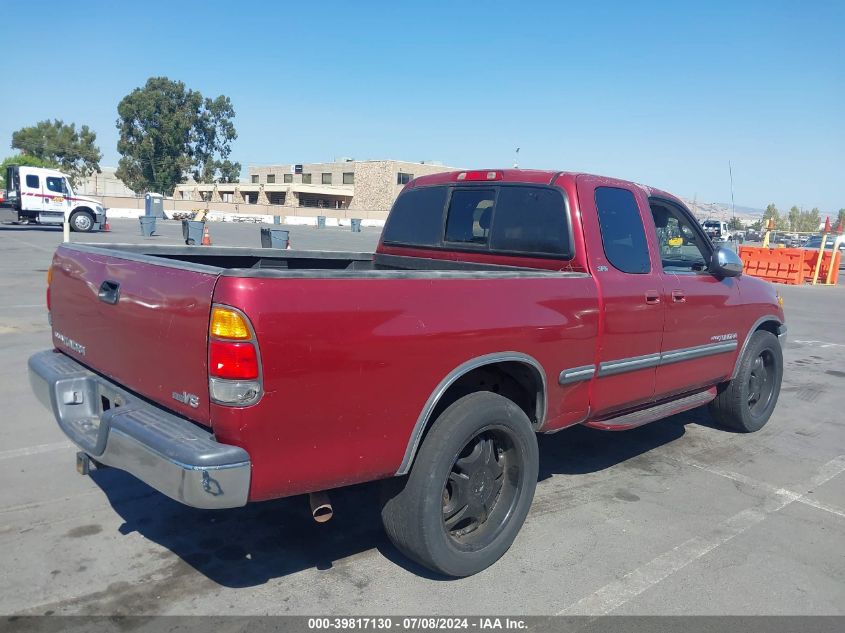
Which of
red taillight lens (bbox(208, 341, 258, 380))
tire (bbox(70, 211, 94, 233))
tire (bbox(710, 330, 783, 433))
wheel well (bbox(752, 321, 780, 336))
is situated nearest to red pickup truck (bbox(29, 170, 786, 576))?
red taillight lens (bbox(208, 341, 258, 380))

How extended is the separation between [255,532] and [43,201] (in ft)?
93.1

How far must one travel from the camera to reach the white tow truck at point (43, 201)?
1078 inches

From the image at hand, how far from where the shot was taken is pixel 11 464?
461cm

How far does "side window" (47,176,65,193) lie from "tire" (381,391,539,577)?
95.7 feet

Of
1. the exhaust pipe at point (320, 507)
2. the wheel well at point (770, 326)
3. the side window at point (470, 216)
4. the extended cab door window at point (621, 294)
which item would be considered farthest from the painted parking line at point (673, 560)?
the side window at point (470, 216)

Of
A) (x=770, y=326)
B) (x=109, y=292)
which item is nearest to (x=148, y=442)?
(x=109, y=292)

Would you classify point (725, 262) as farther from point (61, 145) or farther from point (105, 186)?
point (105, 186)

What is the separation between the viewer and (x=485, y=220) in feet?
15.7

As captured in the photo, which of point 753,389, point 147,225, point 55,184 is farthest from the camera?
point 147,225

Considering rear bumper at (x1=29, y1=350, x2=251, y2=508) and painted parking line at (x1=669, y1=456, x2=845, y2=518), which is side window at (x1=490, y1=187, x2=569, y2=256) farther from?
rear bumper at (x1=29, y1=350, x2=251, y2=508)

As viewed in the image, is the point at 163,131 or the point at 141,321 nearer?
the point at 141,321

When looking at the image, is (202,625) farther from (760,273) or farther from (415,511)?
(760,273)

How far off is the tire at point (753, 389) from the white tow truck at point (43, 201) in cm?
2729

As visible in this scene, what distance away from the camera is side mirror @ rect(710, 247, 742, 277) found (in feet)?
16.7
